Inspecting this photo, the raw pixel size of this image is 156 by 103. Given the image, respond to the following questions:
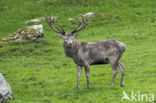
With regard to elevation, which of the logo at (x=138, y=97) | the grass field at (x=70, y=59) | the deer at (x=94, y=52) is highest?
the deer at (x=94, y=52)

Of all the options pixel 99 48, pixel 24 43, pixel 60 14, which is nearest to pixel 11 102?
pixel 99 48

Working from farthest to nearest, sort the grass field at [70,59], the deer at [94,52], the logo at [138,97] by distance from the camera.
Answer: the grass field at [70,59] → the deer at [94,52] → the logo at [138,97]

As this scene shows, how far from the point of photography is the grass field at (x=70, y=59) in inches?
628

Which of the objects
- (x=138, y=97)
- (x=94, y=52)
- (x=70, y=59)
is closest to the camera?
(x=138, y=97)

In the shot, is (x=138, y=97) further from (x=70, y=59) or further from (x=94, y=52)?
(x=70, y=59)

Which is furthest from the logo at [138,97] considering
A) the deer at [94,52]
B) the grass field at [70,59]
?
the deer at [94,52]

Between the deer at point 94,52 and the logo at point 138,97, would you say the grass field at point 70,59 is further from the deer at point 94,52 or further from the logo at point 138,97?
the deer at point 94,52

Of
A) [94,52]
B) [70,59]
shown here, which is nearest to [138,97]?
[94,52]

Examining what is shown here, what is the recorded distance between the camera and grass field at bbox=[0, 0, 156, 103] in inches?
628

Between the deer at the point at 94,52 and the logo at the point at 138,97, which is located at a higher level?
the deer at the point at 94,52

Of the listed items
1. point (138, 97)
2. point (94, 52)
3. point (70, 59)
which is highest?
point (94, 52)

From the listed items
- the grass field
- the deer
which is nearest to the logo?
the grass field

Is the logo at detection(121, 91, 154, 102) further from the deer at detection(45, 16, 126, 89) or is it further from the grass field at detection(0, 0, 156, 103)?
the deer at detection(45, 16, 126, 89)

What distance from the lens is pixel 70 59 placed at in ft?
85.8
